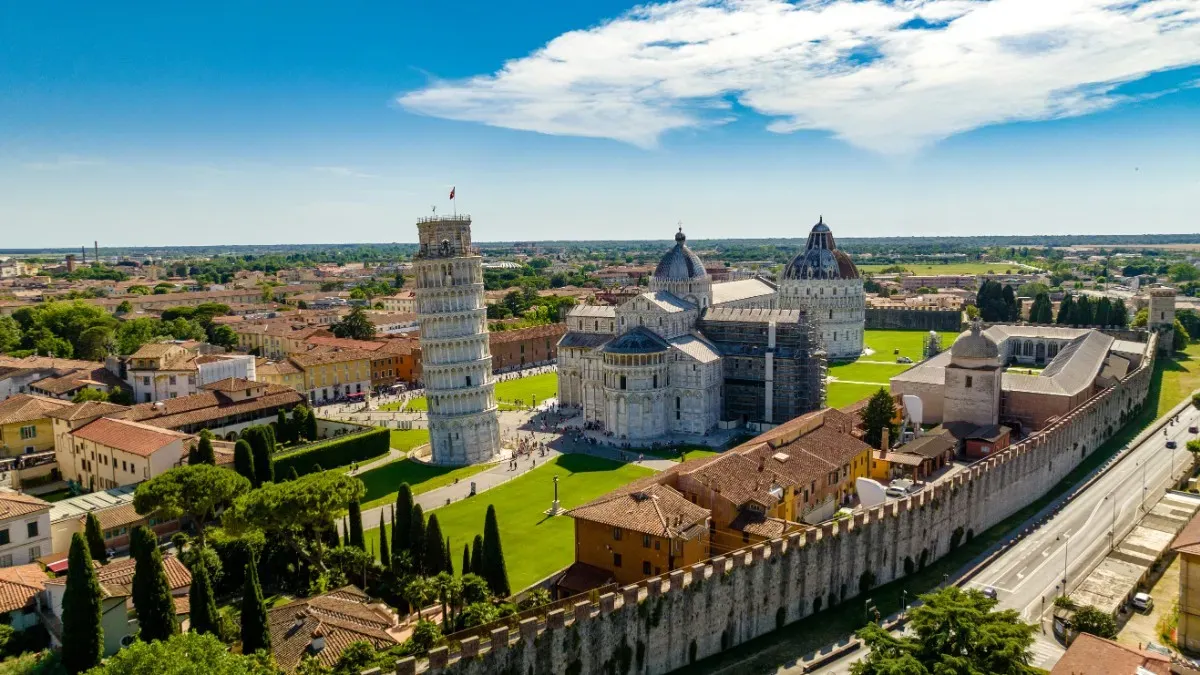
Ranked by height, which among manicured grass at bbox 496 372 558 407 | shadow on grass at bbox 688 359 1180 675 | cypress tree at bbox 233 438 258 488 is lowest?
shadow on grass at bbox 688 359 1180 675

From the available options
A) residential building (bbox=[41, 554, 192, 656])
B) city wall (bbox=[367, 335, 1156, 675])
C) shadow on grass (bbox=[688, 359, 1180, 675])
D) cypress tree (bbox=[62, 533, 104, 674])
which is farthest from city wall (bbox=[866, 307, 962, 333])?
cypress tree (bbox=[62, 533, 104, 674])

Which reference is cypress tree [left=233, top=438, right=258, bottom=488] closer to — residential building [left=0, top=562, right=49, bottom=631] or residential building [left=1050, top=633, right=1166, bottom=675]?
residential building [left=0, top=562, right=49, bottom=631]

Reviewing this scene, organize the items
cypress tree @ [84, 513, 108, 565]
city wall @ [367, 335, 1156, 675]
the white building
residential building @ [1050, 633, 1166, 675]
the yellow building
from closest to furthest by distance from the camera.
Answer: residential building @ [1050, 633, 1166, 675] < city wall @ [367, 335, 1156, 675] < cypress tree @ [84, 513, 108, 565] < the yellow building < the white building

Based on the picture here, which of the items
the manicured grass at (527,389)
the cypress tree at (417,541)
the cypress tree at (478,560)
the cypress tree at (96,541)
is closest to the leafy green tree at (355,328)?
the manicured grass at (527,389)

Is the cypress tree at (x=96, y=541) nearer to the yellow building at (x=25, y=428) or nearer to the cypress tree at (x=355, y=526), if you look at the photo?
the cypress tree at (x=355, y=526)

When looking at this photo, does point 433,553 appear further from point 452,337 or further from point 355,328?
point 355,328

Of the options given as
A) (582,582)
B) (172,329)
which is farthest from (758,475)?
(172,329)

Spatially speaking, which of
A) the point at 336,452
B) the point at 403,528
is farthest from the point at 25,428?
the point at 403,528
